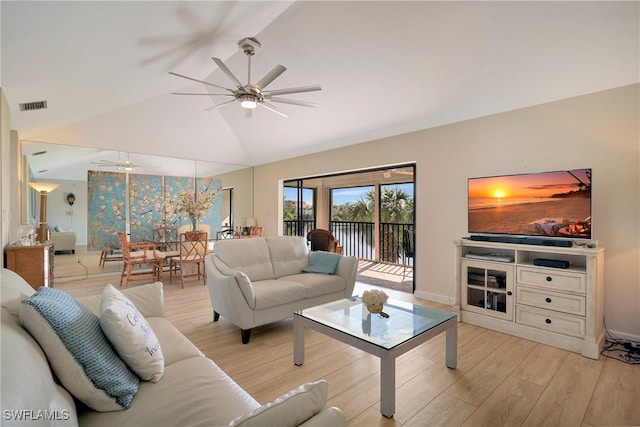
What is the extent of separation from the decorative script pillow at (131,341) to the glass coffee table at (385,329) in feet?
3.85

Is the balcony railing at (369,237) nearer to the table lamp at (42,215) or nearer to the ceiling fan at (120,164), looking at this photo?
the ceiling fan at (120,164)

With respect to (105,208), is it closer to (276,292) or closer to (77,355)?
(276,292)

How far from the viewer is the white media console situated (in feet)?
8.75

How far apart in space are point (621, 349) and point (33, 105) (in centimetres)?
673

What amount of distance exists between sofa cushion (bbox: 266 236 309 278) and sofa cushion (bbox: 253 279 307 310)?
0.38 m

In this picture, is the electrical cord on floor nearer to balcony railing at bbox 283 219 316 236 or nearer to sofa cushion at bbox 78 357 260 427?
sofa cushion at bbox 78 357 260 427

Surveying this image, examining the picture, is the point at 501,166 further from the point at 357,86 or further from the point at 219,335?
the point at 219,335

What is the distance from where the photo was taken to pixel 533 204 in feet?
10.3

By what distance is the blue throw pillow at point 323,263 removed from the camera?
3740 mm

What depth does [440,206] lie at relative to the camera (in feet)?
13.7

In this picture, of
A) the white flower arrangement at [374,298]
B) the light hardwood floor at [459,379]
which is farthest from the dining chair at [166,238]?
the white flower arrangement at [374,298]

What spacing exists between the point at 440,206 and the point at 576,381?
7.77 feet

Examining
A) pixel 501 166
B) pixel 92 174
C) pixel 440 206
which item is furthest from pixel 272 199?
pixel 501 166

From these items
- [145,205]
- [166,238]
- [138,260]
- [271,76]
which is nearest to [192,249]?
[138,260]
